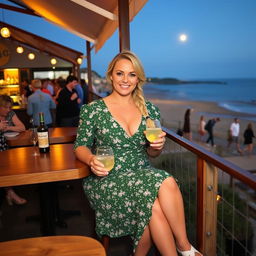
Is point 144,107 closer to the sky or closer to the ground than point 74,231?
closer to the sky

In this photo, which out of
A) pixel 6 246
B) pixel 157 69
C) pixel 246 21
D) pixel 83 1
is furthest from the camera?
pixel 157 69

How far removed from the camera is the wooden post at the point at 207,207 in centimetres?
195

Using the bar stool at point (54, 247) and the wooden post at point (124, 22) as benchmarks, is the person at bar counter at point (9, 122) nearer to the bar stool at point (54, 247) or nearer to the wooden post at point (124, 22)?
the wooden post at point (124, 22)

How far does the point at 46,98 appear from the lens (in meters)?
5.69

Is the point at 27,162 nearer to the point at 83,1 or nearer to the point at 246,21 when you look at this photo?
the point at 83,1

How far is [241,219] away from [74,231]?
3.80m

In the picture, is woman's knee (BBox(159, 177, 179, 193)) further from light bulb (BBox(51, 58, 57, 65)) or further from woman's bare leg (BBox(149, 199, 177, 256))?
light bulb (BBox(51, 58, 57, 65))

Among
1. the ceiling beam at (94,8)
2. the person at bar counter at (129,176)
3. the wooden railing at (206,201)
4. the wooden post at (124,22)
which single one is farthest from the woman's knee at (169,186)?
the ceiling beam at (94,8)

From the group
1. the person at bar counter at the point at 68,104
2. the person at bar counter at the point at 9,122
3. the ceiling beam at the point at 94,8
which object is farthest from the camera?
the person at bar counter at the point at 68,104

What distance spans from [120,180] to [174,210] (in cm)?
40

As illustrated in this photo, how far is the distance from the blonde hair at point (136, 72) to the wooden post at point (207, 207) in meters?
0.66

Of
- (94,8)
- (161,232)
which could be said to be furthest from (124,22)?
(161,232)

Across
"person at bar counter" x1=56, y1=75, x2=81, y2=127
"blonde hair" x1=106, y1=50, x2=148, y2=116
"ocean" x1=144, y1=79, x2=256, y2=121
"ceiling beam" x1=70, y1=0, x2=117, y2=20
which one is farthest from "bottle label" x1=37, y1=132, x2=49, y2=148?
"ocean" x1=144, y1=79, x2=256, y2=121

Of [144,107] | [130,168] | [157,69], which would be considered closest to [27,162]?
[130,168]
